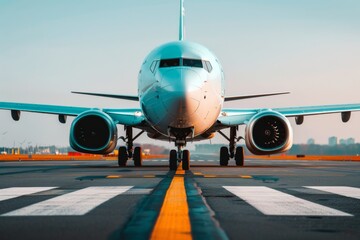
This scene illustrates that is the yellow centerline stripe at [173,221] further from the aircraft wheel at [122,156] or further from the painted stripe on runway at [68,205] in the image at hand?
the aircraft wheel at [122,156]

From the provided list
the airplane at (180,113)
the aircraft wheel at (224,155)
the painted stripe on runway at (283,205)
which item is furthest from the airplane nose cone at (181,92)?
the aircraft wheel at (224,155)

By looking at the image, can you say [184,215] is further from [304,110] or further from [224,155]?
[304,110]

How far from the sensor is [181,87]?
13.1 metres

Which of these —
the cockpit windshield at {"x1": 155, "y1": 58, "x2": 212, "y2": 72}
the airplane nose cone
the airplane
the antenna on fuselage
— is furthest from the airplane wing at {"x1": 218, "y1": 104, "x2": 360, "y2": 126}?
the airplane nose cone

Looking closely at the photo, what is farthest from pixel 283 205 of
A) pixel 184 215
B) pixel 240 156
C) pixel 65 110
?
pixel 65 110

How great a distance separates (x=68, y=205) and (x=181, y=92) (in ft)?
25.9

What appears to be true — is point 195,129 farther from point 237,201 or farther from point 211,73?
point 237,201

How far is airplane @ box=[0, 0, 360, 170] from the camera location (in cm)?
1361

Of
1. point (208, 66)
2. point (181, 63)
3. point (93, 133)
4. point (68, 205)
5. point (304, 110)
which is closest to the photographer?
point (68, 205)

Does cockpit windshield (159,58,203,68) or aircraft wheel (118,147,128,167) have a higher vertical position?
cockpit windshield (159,58,203,68)

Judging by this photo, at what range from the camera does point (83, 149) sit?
16641mm

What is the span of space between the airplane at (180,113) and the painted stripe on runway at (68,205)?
22.2 feet

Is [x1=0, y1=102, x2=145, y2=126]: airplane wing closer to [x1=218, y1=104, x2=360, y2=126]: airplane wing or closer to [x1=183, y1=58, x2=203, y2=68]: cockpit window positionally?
[x1=218, y1=104, x2=360, y2=126]: airplane wing

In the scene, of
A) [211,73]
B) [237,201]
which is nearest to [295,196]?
[237,201]
